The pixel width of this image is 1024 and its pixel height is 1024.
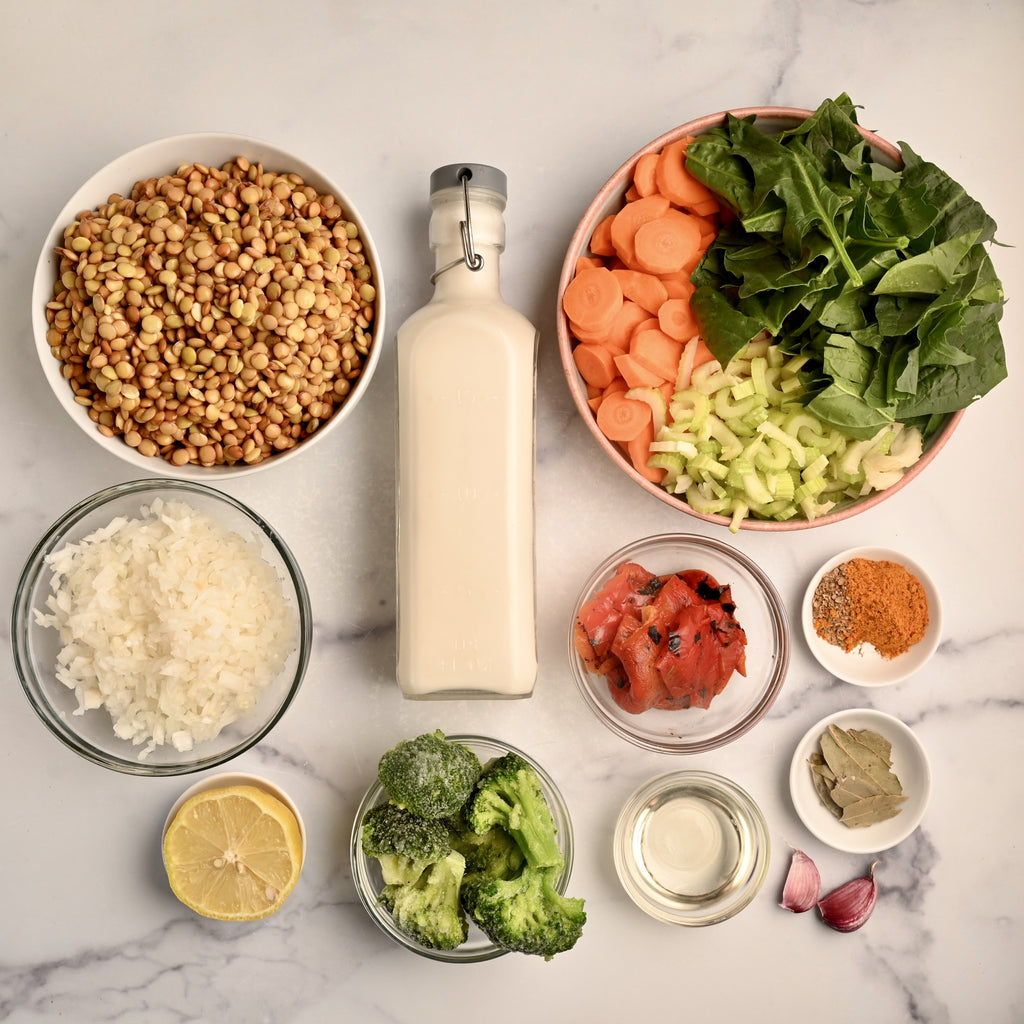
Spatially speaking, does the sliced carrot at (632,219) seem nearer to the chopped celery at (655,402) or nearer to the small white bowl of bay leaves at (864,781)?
the chopped celery at (655,402)

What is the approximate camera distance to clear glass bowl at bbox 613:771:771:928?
171 cm

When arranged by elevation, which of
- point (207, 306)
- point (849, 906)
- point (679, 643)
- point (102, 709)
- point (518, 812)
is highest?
point (207, 306)

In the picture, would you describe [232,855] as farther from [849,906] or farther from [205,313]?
[849,906]

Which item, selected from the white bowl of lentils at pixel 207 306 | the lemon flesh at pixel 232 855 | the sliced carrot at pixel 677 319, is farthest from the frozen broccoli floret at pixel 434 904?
the sliced carrot at pixel 677 319

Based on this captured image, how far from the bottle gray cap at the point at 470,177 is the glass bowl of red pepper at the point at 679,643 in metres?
0.74

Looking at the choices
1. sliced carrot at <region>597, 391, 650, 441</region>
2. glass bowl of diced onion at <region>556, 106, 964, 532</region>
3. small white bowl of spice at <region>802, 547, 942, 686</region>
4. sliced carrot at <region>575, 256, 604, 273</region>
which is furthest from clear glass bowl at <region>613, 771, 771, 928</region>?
sliced carrot at <region>575, 256, 604, 273</region>

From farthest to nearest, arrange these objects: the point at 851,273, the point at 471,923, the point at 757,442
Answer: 1. the point at 471,923
2. the point at 757,442
3. the point at 851,273

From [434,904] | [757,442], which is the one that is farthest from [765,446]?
[434,904]

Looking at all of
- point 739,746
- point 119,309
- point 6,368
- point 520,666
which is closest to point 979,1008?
point 739,746

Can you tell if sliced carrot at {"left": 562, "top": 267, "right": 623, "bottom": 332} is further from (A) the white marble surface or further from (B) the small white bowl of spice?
(B) the small white bowl of spice

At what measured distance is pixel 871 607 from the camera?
172 centimetres

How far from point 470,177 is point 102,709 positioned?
1.20 m

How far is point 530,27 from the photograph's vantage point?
5.70 feet

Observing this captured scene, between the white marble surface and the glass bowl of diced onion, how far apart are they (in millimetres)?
161
